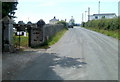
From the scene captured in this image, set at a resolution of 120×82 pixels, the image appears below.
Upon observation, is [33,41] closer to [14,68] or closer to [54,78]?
[14,68]

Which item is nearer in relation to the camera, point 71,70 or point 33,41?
point 71,70

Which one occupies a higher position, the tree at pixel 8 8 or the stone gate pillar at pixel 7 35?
the tree at pixel 8 8

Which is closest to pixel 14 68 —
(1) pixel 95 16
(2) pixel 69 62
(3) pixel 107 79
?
(2) pixel 69 62

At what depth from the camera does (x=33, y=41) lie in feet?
67.7

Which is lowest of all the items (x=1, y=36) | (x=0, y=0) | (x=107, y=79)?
(x=107, y=79)

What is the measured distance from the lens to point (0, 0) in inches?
564

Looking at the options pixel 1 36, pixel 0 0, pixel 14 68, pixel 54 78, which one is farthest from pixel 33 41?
pixel 54 78

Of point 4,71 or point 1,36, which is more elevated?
point 1,36

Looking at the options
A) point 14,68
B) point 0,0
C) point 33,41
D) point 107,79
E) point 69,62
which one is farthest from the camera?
point 33,41

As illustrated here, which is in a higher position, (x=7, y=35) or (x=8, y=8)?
(x=8, y=8)

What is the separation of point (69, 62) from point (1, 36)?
5219 millimetres

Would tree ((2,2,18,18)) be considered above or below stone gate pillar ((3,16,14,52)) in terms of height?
above

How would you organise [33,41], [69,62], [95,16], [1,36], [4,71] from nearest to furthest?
1. [4,71]
2. [69,62]
3. [1,36]
4. [33,41]
5. [95,16]

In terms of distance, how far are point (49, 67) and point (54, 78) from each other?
219 cm
